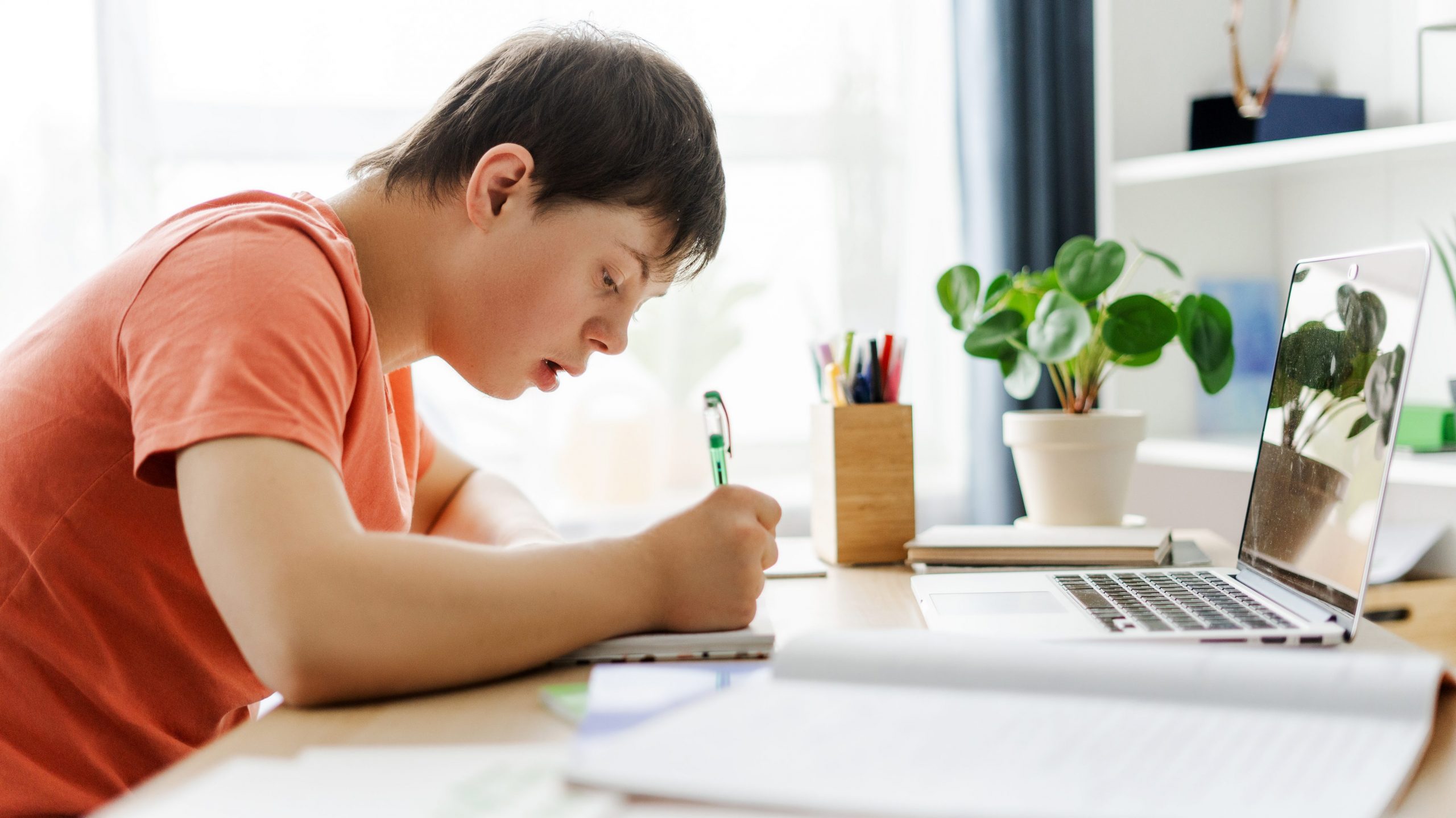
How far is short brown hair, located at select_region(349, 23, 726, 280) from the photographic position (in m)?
0.83

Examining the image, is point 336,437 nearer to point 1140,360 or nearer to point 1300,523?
point 1300,523

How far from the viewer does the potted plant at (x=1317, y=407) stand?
724mm

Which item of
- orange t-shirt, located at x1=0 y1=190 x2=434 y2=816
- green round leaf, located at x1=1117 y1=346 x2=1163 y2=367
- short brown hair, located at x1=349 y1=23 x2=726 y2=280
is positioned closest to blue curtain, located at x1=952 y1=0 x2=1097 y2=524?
green round leaf, located at x1=1117 y1=346 x2=1163 y2=367

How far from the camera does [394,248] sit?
2.92ft

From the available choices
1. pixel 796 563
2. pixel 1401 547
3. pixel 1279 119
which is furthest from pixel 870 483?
pixel 1279 119

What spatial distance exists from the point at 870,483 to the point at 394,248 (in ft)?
1.63

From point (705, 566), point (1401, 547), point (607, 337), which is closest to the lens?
point (705, 566)

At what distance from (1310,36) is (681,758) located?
6.53ft

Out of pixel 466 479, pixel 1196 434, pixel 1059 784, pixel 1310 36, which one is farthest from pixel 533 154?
pixel 1310 36

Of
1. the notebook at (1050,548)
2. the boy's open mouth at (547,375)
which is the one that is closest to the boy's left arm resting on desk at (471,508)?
the boy's open mouth at (547,375)

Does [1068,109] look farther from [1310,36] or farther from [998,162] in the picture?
[1310,36]

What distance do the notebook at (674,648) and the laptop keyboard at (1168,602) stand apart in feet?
0.76

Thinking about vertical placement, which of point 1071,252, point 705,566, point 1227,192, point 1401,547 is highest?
point 1227,192

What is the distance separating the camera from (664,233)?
0.88 meters
